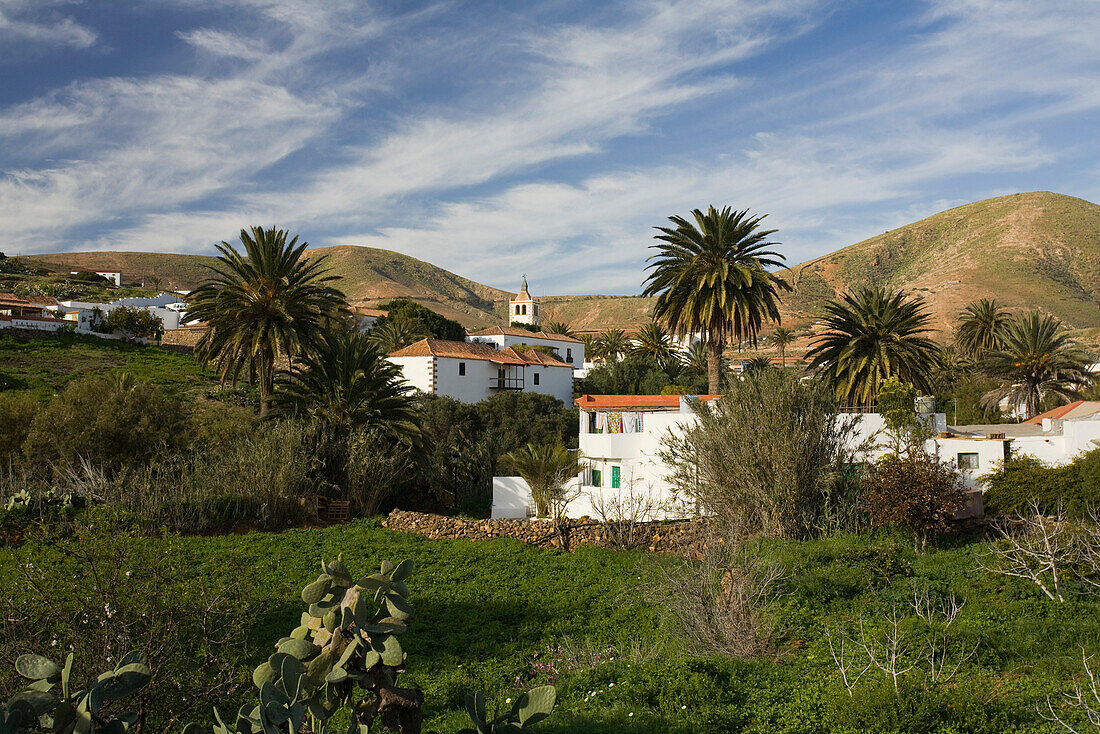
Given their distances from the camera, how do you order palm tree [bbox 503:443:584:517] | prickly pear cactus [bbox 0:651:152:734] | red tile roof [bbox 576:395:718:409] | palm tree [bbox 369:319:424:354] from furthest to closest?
palm tree [bbox 369:319:424:354] → red tile roof [bbox 576:395:718:409] → palm tree [bbox 503:443:584:517] → prickly pear cactus [bbox 0:651:152:734]

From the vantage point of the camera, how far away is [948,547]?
632 inches

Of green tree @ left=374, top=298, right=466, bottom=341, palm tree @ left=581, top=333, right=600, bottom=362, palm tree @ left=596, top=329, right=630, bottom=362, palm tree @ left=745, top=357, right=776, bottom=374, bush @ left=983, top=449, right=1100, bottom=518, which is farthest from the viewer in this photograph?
palm tree @ left=581, top=333, right=600, bottom=362

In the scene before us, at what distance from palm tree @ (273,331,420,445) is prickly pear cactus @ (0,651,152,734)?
19024 mm

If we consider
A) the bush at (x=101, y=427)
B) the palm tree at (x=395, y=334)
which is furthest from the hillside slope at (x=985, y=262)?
the bush at (x=101, y=427)

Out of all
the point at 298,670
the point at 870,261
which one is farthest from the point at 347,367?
the point at 870,261

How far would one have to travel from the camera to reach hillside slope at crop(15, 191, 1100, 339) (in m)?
81.8

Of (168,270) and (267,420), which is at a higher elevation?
(168,270)

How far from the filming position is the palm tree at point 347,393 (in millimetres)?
23109

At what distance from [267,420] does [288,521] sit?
4.42 meters

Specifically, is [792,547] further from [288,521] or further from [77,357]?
[77,357]

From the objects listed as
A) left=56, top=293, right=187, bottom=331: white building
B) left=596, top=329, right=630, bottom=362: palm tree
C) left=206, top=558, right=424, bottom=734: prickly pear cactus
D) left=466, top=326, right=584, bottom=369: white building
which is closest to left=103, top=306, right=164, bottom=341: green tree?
left=56, top=293, right=187, bottom=331: white building

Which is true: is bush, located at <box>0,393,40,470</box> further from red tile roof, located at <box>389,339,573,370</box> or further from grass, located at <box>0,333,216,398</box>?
red tile roof, located at <box>389,339,573,370</box>

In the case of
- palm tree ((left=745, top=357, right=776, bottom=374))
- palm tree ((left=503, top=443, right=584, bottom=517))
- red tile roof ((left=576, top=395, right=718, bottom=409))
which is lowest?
palm tree ((left=503, top=443, right=584, bottom=517))

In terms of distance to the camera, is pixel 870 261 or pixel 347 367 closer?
pixel 347 367
